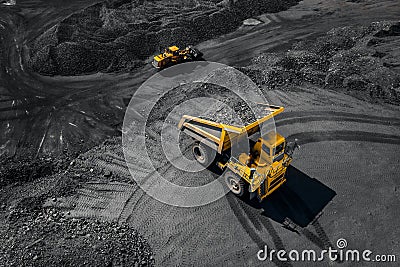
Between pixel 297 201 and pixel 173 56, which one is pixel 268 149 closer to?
pixel 297 201

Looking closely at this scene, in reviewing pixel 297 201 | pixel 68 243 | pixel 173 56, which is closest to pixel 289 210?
pixel 297 201

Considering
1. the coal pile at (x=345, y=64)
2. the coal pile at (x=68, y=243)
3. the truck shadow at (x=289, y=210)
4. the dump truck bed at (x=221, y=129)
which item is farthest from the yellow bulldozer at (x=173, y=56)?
the coal pile at (x=68, y=243)

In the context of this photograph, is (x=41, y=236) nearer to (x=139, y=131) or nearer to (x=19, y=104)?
(x=139, y=131)

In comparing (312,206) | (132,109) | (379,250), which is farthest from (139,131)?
(379,250)

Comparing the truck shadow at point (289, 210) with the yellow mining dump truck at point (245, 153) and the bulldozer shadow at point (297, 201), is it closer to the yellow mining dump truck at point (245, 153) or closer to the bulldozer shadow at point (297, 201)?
the bulldozer shadow at point (297, 201)

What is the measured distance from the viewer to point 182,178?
1317cm

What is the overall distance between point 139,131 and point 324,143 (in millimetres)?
8075

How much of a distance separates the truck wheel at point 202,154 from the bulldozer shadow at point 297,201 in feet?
6.77

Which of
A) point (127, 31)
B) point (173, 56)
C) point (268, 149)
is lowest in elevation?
point (268, 149)

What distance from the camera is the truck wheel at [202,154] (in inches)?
515

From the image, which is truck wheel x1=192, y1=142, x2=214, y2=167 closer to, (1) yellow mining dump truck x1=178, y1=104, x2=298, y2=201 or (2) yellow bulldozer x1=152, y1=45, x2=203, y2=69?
(1) yellow mining dump truck x1=178, y1=104, x2=298, y2=201

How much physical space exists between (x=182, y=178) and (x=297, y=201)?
4.32 m

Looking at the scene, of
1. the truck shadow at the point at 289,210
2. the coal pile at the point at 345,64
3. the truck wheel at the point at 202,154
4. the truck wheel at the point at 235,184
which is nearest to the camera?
the truck shadow at the point at 289,210

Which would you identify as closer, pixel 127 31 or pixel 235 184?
pixel 235 184
